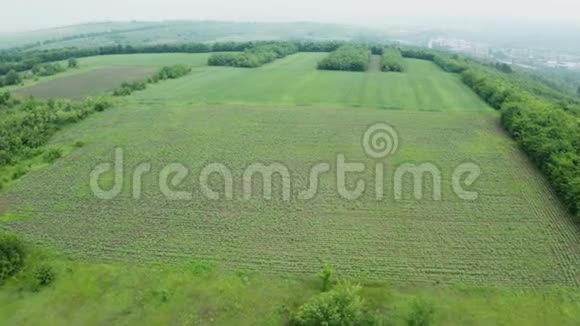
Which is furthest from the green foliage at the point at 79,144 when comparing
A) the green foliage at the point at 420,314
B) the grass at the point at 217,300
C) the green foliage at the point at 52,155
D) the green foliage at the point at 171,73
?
the green foliage at the point at 420,314

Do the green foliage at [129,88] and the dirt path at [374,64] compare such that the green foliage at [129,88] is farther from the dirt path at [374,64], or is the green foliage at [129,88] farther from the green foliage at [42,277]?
the green foliage at [42,277]

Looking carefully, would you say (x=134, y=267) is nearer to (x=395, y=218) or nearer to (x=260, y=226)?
(x=260, y=226)

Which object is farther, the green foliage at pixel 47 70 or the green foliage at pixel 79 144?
the green foliage at pixel 47 70

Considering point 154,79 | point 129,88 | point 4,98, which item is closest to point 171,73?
point 154,79

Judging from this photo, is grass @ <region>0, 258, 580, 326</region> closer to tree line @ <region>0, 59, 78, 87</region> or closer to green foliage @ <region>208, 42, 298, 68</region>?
tree line @ <region>0, 59, 78, 87</region>

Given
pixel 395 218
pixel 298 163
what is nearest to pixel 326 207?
pixel 395 218

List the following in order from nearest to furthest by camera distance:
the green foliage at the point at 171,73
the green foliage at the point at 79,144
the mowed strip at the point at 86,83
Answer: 1. the green foliage at the point at 79,144
2. the mowed strip at the point at 86,83
3. the green foliage at the point at 171,73
